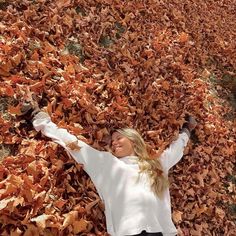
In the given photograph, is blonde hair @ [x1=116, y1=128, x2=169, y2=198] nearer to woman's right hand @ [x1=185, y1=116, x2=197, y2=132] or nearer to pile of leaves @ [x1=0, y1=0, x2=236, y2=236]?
pile of leaves @ [x1=0, y1=0, x2=236, y2=236]

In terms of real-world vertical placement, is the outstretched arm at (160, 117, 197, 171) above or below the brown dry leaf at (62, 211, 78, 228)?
above

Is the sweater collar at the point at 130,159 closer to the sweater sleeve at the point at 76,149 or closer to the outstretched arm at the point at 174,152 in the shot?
the sweater sleeve at the point at 76,149

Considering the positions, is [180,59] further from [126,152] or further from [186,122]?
[126,152]

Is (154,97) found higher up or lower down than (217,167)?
higher up

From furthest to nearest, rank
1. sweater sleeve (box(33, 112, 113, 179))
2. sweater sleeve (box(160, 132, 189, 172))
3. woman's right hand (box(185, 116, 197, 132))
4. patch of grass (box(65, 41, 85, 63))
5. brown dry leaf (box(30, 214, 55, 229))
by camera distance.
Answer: woman's right hand (box(185, 116, 197, 132))
patch of grass (box(65, 41, 85, 63))
sweater sleeve (box(160, 132, 189, 172))
sweater sleeve (box(33, 112, 113, 179))
brown dry leaf (box(30, 214, 55, 229))

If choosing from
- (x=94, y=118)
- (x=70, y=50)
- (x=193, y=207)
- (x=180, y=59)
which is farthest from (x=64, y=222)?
(x=180, y=59)

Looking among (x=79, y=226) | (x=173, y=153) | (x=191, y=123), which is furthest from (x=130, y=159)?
(x=191, y=123)

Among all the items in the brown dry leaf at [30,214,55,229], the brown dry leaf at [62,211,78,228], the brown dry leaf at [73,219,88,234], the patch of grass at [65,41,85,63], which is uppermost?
the patch of grass at [65,41,85,63]

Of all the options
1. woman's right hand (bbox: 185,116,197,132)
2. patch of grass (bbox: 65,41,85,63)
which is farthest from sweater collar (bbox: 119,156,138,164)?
patch of grass (bbox: 65,41,85,63)

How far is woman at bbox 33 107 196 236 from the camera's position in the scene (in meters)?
3.84

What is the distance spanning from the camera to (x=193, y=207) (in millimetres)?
5023

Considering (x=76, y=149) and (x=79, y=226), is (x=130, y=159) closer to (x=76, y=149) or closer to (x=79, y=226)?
(x=76, y=149)

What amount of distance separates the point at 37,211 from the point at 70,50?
2.38m

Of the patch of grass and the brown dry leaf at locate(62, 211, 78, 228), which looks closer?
the brown dry leaf at locate(62, 211, 78, 228)
